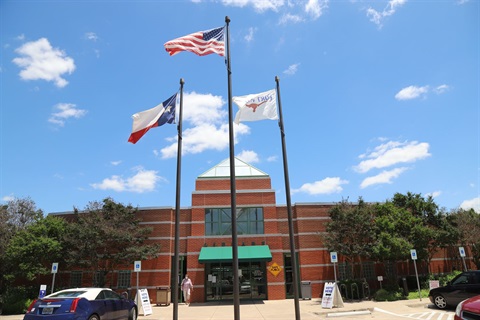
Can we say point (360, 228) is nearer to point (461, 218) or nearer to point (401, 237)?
point (401, 237)

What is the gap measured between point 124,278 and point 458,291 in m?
20.5

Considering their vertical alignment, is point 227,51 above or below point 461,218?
above

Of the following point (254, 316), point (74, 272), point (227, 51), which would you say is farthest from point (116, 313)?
point (74, 272)

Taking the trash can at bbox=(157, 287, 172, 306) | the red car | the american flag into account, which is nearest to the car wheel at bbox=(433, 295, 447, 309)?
the red car

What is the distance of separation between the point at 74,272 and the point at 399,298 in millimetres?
21981

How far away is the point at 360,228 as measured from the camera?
22.5 meters

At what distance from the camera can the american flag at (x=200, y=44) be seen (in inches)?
445

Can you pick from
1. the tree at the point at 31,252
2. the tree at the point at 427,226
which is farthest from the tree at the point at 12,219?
the tree at the point at 427,226

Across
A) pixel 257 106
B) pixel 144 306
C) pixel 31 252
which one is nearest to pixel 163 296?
pixel 144 306

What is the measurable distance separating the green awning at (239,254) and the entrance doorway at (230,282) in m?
1.00

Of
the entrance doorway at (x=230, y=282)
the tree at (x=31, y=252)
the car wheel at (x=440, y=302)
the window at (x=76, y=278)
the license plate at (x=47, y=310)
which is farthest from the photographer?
the window at (x=76, y=278)

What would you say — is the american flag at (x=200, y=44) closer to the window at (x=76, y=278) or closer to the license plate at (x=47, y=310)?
the license plate at (x=47, y=310)

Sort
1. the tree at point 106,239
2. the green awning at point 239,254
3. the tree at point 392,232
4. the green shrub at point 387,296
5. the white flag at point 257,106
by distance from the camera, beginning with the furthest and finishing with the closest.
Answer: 1. the green awning at point 239,254
2. the tree at point 106,239
3. the tree at point 392,232
4. the green shrub at point 387,296
5. the white flag at point 257,106

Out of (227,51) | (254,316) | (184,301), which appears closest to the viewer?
(227,51)
